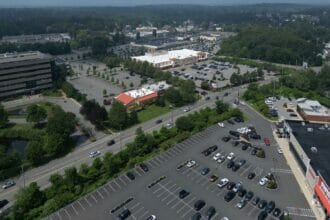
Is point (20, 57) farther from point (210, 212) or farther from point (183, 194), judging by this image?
point (210, 212)

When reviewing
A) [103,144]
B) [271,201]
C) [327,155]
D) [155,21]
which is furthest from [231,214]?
[155,21]

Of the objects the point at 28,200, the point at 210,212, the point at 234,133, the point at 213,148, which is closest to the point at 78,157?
the point at 28,200

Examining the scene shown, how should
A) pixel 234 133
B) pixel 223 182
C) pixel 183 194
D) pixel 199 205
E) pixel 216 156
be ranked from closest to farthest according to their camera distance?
pixel 199 205
pixel 183 194
pixel 223 182
pixel 216 156
pixel 234 133

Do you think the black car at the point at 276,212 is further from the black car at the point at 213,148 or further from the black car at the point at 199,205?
the black car at the point at 213,148

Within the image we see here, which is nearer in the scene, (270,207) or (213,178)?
(270,207)

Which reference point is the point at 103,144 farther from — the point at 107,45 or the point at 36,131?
the point at 107,45

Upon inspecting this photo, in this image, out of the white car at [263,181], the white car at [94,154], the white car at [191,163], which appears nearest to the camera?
the white car at [263,181]

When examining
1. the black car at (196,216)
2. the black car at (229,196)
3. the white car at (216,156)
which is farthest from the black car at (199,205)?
the white car at (216,156)
